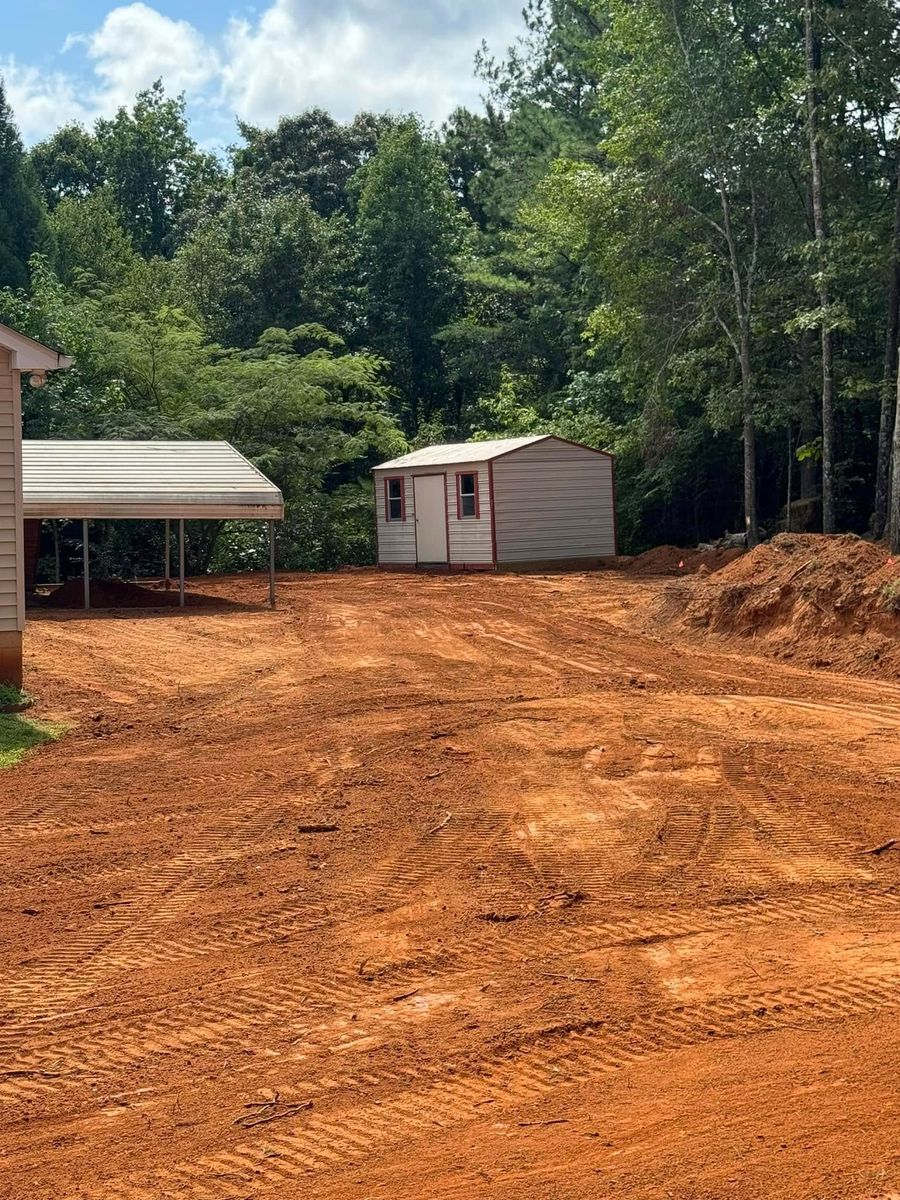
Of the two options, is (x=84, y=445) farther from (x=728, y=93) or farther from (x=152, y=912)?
(x=152, y=912)

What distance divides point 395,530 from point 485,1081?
2796 cm

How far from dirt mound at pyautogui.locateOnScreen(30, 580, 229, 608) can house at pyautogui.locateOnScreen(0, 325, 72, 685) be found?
9658 mm

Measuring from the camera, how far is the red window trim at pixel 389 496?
3150 centimetres

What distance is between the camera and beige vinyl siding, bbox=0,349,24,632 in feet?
39.3

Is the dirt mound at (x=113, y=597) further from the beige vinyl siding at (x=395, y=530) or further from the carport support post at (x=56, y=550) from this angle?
the beige vinyl siding at (x=395, y=530)

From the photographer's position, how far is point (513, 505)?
28969mm

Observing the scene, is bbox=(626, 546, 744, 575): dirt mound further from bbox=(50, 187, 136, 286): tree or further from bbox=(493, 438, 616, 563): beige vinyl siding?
bbox=(50, 187, 136, 286): tree

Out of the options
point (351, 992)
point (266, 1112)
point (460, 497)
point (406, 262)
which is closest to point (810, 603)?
point (351, 992)

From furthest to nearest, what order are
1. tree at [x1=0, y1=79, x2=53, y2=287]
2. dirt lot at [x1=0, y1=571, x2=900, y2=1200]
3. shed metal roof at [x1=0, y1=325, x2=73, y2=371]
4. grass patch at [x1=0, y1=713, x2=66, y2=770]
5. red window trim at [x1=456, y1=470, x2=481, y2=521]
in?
tree at [x1=0, y1=79, x2=53, y2=287], red window trim at [x1=456, y1=470, x2=481, y2=521], shed metal roof at [x1=0, y1=325, x2=73, y2=371], grass patch at [x1=0, y1=713, x2=66, y2=770], dirt lot at [x1=0, y1=571, x2=900, y2=1200]

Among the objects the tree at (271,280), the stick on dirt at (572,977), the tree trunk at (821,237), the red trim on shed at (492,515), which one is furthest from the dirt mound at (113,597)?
the tree at (271,280)

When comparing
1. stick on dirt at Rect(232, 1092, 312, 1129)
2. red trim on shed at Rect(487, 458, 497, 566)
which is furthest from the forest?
stick on dirt at Rect(232, 1092, 312, 1129)

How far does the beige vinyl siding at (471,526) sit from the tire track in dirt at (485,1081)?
2409cm

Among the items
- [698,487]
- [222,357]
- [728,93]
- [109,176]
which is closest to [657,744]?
[728,93]

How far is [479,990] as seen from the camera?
504 cm
